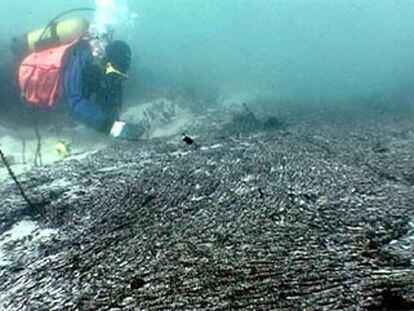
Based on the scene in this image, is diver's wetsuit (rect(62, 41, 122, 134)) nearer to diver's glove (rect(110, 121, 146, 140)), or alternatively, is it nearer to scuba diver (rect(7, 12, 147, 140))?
scuba diver (rect(7, 12, 147, 140))

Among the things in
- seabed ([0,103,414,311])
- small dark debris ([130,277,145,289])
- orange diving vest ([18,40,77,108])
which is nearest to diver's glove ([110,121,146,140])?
orange diving vest ([18,40,77,108])

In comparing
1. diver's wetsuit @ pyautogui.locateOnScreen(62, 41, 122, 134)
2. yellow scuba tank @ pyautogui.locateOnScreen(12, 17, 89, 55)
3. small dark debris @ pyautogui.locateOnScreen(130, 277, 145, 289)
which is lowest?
small dark debris @ pyautogui.locateOnScreen(130, 277, 145, 289)

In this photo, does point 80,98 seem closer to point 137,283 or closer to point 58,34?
point 58,34

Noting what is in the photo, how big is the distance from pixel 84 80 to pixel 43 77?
1.11m

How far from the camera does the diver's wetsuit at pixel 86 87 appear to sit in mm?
11656

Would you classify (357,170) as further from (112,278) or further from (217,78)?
(217,78)

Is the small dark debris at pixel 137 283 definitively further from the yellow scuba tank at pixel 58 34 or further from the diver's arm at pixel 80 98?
the yellow scuba tank at pixel 58 34

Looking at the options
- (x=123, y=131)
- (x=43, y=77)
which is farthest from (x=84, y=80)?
(x=123, y=131)

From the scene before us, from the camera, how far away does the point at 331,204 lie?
199 inches

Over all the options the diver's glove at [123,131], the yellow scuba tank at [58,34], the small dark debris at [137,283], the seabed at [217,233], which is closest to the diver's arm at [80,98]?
the diver's glove at [123,131]

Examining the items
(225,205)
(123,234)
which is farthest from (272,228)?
(123,234)

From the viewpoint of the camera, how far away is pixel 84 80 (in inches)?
460

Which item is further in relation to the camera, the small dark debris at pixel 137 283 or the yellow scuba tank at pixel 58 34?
the yellow scuba tank at pixel 58 34

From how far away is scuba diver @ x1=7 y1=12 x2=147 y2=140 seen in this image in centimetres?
1168
